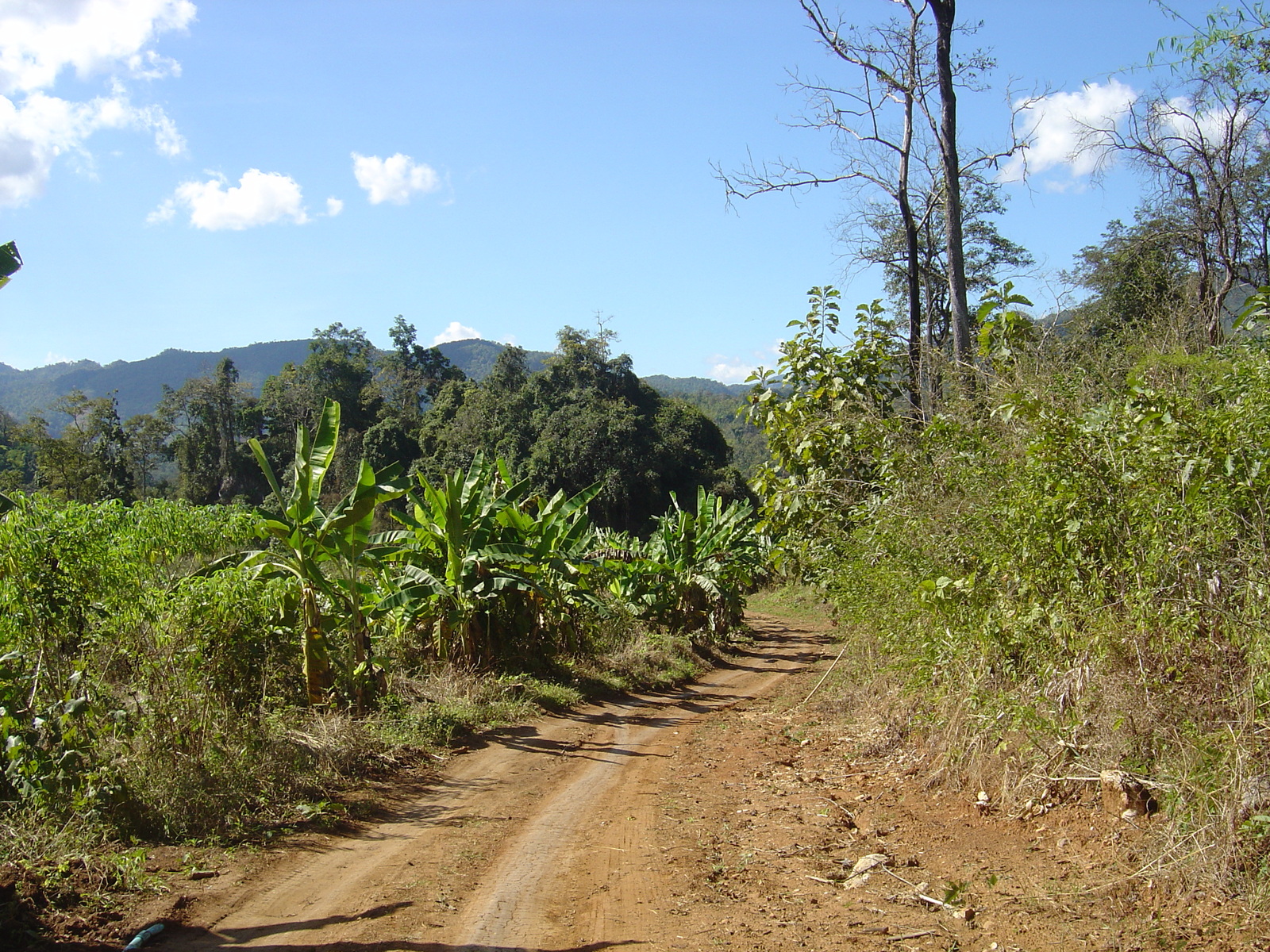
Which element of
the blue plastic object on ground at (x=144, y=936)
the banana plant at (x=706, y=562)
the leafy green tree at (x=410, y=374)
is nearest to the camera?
the blue plastic object on ground at (x=144, y=936)

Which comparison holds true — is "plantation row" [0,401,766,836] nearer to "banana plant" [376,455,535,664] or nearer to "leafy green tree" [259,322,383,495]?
"banana plant" [376,455,535,664]

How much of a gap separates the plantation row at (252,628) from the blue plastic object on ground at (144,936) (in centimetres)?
96

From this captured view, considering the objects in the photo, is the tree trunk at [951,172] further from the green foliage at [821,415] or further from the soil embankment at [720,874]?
the soil embankment at [720,874]

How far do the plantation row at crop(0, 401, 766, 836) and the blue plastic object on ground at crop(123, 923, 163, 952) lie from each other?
0.96m

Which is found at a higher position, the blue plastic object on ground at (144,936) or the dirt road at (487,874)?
the blue plastic object on ground at (144,936)

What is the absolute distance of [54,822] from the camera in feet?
14.9

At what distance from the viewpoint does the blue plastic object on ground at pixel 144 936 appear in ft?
12.6

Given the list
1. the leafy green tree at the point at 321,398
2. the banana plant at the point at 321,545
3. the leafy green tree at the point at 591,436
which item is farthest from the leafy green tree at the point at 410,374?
the banana plant at the point at 321,545

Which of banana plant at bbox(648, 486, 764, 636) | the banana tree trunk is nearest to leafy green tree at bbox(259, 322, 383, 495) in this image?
banana plant at bbox(648, 486, 764, 636)

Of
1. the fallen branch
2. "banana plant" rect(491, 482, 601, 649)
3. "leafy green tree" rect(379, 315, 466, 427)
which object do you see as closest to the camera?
the fallen branch

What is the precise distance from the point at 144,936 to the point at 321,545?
14.0 feet

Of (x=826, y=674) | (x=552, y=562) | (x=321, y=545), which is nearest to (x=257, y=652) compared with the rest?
(x=321, y=545)

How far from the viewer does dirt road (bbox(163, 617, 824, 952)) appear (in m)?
4.14

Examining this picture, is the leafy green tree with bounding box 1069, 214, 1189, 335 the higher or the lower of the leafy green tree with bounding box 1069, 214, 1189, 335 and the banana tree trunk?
the higher
